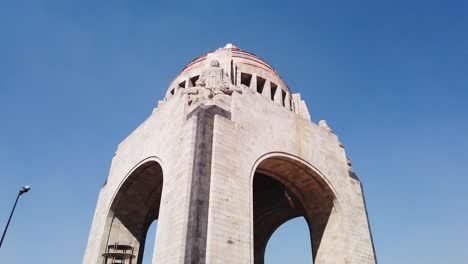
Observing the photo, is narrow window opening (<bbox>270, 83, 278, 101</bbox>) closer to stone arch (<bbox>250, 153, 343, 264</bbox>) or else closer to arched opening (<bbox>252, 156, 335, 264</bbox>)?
arched opening (<bbox>252, 156, 335, 264</bbox>)

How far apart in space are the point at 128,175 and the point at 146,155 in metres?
1.37

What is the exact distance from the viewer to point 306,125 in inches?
528

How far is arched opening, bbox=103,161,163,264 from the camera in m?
12.8

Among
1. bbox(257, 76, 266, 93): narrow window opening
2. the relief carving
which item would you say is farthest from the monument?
bbox(257, 76, 266, 93): narrow window opening

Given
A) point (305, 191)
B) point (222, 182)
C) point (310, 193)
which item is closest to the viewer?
point (222, 182)

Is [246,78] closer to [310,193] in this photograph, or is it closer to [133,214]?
[310,193]

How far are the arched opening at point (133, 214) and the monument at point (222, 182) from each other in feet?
0.13

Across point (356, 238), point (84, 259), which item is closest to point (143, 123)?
point (84, 259)

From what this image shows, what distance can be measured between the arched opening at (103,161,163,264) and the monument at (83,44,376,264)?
4 centimetres

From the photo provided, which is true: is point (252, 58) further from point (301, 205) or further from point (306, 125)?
point (301, 205)

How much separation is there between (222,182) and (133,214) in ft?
20.7

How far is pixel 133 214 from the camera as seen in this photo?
13898mm

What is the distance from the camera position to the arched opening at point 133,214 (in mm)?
12828

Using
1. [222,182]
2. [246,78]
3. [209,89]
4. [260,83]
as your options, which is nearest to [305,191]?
[222,182]
